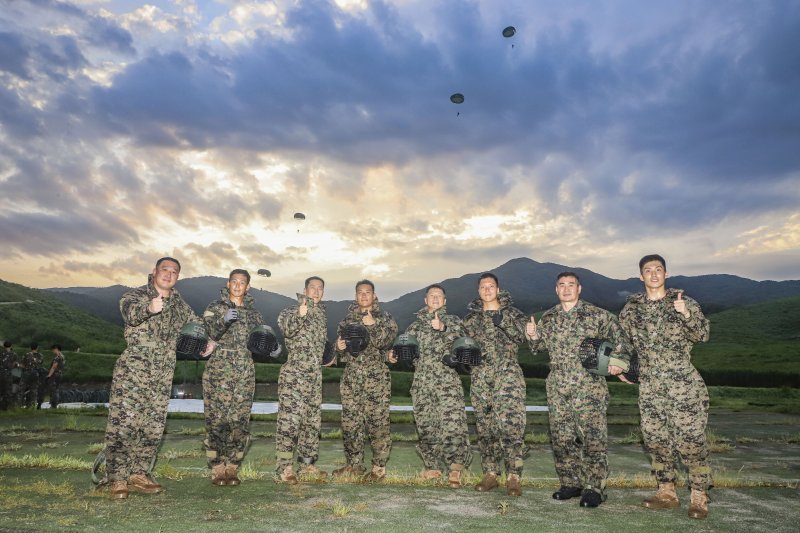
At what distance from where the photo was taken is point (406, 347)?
21.6ft

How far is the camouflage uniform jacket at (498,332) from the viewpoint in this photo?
20.9 feet

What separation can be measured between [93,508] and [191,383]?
27715 millimetres

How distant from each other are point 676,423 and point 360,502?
10.9ft

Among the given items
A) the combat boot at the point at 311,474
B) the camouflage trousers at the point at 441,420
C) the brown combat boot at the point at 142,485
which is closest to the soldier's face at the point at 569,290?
the camouflage trousers at the point at 441,420

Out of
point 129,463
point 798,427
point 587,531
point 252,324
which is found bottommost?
point 798,427

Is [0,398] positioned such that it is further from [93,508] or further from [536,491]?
[536,491]

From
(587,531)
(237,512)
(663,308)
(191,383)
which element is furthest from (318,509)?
(191,383)

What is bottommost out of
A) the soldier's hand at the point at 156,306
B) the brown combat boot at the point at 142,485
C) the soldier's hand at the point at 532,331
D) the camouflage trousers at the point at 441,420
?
the brown combat boot at the point at 142,485

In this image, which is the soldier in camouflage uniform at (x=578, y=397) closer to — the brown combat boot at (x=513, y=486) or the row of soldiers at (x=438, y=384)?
the row of soldiers at (x=438, y=384)

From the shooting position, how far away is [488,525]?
4562 mm

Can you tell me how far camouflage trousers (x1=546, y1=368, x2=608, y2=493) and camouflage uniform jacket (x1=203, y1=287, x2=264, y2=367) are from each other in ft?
12.5

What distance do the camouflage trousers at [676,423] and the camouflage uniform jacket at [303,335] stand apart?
3.96 metres

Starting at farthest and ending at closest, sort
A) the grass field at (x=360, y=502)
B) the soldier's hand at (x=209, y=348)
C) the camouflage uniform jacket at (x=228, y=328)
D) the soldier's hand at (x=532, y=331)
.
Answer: the camouflage uniform jacket at (x=228, y=328), the soldier's hand at (x=209, y=348), the soldier's hand at (x=532, y=331), the grass field at (x=360, y=502)

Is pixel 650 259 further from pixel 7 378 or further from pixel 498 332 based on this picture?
pixel 7 378
